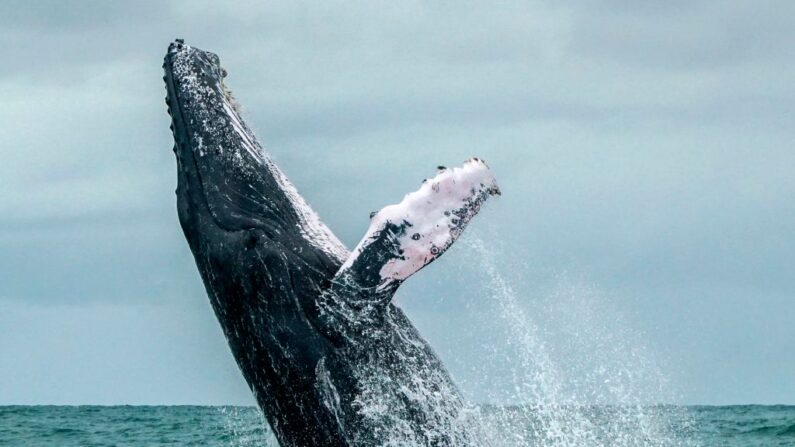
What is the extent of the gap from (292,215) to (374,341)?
1.14 meters

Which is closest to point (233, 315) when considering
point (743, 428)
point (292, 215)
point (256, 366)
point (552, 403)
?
point (256, 366)

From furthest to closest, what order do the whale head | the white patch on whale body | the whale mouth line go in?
1. the whale mouth line
2. the whale head
3. the white patch on whale body

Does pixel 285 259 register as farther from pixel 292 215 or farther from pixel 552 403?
pixel 552 403

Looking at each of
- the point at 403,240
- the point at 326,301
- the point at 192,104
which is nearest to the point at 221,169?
the point at 192,104

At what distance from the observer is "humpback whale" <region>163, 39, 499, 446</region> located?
265 inches

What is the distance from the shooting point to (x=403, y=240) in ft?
21.9

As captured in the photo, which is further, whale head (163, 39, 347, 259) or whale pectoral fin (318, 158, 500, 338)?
whale head (163, 39, 347, 259)

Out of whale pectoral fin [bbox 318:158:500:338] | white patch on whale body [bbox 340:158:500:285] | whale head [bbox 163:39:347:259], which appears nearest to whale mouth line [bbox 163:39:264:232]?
whale head [bbox 163:39:347:259]

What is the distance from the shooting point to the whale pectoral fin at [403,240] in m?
6.68

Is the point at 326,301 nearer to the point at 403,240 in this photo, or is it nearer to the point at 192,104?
the point at 403,240

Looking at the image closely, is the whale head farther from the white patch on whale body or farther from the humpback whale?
the white patch on whale body

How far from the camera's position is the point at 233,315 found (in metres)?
7.16

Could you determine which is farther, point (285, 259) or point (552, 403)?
point (552, 403)

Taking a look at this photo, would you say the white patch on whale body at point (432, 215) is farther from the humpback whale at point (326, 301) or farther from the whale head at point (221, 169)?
the whale head at point (221, 169)
